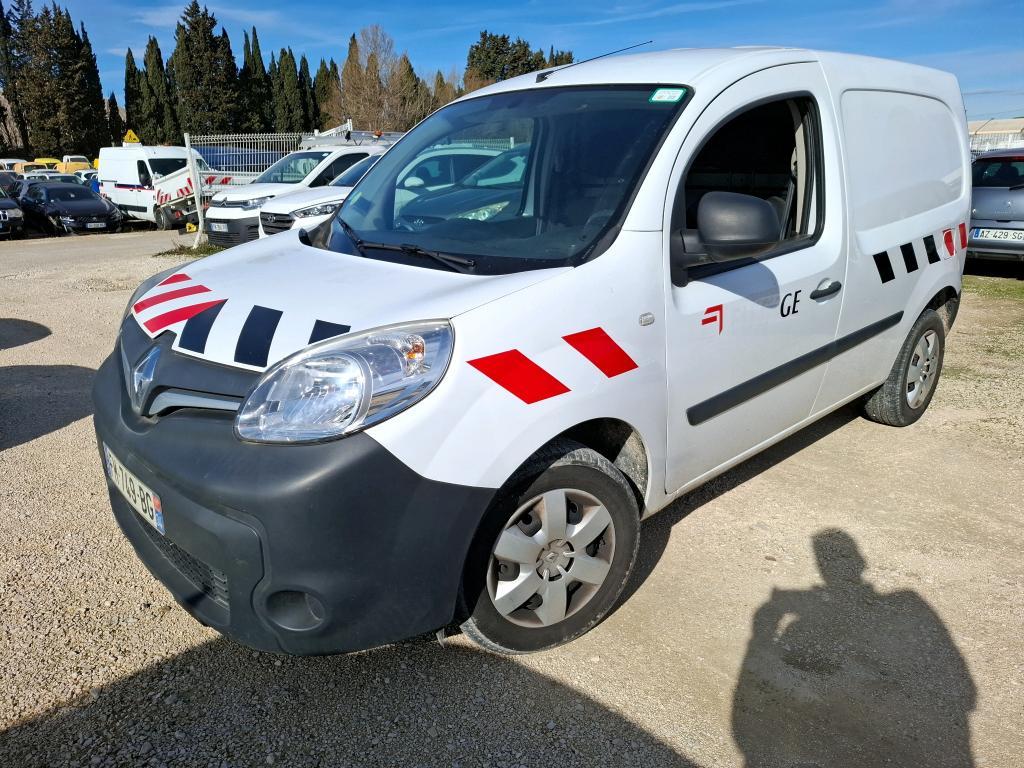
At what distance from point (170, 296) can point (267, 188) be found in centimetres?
972

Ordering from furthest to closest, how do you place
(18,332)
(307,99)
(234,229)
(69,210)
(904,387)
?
1. (307,99)
2. (69,210)
3. (234,229)
4. (18,332)
5. (904,387)

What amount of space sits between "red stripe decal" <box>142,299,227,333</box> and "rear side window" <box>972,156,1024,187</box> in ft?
30.8

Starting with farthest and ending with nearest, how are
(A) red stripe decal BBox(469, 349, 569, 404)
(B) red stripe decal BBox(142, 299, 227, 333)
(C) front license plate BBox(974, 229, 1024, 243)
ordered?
(C) front license plate BBox(974, 229, 1024, 243) → (B) red stripe decal BBox(142, 299, 227, 333) → (A) red stripe decal BBox(469, 349, 569, 404)

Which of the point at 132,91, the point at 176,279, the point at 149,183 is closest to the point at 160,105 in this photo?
the point at 132,91

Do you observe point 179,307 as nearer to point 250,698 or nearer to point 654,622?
point 250,698

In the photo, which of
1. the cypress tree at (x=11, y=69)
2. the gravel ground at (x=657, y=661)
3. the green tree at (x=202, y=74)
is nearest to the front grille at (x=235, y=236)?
the gravel ground at (x=657, y=661)

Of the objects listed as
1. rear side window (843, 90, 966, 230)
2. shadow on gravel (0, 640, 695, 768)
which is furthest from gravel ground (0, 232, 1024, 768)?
rear side window (843, 90, 966, 230)

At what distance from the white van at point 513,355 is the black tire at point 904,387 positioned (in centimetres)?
64

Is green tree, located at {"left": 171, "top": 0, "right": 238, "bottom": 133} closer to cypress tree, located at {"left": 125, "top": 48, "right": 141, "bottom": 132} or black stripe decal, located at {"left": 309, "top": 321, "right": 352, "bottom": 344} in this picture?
cypress tree, located at {"left": 125, "top": 48, "right": 141, "bottom": 132}

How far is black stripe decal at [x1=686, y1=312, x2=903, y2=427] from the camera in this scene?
258cm

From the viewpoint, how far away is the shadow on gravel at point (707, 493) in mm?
2922

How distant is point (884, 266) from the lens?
10.9 feet

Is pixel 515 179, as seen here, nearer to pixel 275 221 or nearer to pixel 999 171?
pixel 275 221

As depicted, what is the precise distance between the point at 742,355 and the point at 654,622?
0.98m
